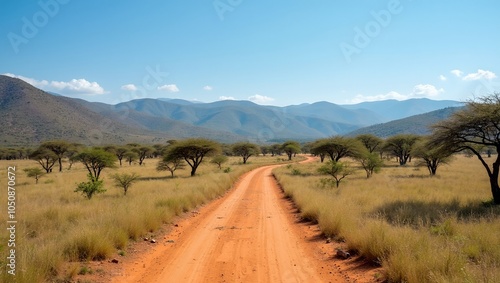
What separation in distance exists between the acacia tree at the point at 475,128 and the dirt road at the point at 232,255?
10.5 metres

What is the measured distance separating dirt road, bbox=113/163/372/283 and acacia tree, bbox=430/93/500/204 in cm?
1051

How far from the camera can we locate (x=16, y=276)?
591cm

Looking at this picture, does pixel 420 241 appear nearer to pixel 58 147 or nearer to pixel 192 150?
pixel 192 150

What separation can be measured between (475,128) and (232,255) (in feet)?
51.3

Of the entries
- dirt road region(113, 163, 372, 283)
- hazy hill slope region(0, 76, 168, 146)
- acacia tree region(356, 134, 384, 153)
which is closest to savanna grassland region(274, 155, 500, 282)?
dirt road region(113, 163, 372, 283)

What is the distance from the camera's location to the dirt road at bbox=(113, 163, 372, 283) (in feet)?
24.6

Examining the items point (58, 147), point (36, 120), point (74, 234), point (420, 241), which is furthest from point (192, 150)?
point (36, 120)

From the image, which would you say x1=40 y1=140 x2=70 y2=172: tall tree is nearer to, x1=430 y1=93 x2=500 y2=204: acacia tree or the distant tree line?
the distant tree line

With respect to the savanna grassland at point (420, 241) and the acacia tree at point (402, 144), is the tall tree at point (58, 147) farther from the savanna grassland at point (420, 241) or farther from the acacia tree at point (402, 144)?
the acacia tree at point (402, 144)

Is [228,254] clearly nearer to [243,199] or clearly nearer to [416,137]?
[243,199]

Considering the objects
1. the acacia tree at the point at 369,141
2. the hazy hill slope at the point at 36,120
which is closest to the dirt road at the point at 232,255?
the acacia tree at the point at 369,141

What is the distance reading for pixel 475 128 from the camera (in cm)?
1672

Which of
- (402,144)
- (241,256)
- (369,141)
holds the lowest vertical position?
(241,256)

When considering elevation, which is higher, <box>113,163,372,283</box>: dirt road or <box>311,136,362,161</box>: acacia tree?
<box>311,136,362,161</box>: acacia tree
